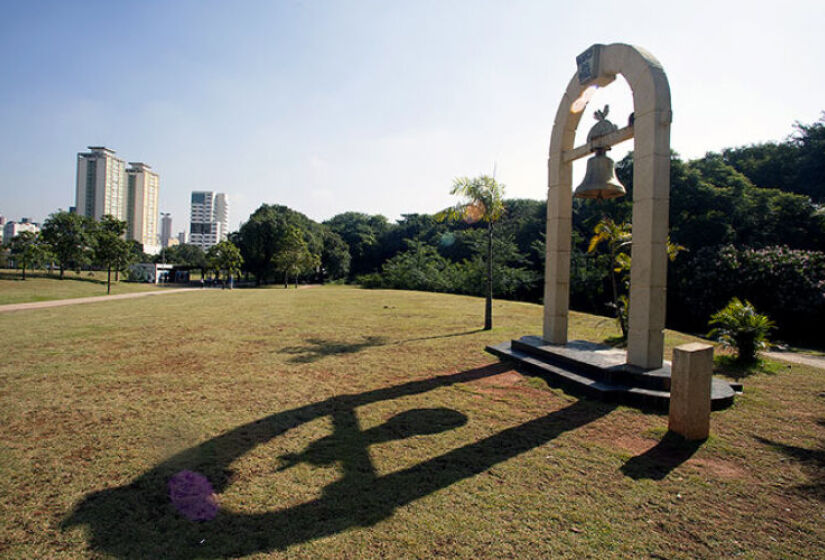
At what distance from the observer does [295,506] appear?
2838mm

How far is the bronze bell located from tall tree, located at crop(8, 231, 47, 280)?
4068 centimetres

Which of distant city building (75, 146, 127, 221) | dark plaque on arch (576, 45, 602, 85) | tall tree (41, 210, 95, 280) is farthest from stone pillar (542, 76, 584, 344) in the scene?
distant city building (75, 146, 127, 221)

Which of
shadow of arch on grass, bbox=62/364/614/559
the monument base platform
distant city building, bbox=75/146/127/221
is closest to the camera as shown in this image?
shadow of arch on grass, bbox=62/364/614/559

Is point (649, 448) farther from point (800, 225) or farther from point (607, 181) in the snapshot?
point (800, 225)

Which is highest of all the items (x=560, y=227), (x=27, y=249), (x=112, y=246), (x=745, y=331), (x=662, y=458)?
(x=112, y=246)

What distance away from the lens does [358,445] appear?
3.83 meters

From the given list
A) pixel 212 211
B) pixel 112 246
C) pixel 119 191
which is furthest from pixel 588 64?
pixel 212 211

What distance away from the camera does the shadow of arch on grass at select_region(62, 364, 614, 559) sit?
8.12ft

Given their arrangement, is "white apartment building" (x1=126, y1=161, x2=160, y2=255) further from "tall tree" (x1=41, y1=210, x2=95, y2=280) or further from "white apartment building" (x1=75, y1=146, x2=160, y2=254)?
"tall tree" (x1=41, y1=210, x2=95, y2=280)

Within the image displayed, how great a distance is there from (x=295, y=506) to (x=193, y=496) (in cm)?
79

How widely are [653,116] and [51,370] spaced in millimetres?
9641

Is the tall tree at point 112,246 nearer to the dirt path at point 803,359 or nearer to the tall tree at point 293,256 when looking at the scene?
the tall tree at point 293,256

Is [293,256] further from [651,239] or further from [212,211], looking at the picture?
[212,211]

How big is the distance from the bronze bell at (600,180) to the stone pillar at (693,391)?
2.87 meters
